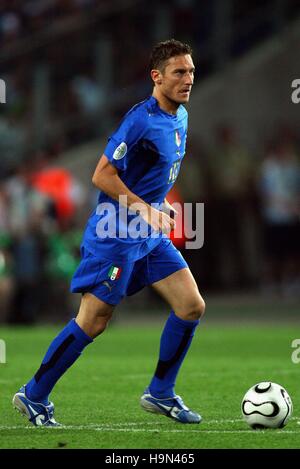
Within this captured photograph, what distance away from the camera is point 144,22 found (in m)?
19.8

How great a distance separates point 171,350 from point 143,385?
2111 millimetres

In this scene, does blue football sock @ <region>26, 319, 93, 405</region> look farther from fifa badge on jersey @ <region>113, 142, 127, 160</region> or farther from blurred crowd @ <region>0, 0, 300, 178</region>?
blurred crowd @ <region>0, 0, 300, 178</region>

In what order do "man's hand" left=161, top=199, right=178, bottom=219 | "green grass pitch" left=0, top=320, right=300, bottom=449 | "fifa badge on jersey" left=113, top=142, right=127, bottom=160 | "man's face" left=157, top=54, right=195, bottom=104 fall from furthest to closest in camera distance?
"man's hand" left=161, top=199, right=178, bottom=219, "man's face" left=157, top=54, right=195, bottom=104, "fifa badge on jersey" left=113, top=142, right=127, bottom=160, "green grass pitch" left=0, top=320, right=300, bottom=449

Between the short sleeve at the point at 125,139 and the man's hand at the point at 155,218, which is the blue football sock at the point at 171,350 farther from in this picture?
the short sleeve at the point at 125,139

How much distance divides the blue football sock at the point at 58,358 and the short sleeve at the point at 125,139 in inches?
40.1

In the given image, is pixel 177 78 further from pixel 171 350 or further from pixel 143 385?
pixel 143 385

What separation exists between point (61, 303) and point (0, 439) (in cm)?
982

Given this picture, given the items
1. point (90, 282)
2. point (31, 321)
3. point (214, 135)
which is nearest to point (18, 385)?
point (90, 282)

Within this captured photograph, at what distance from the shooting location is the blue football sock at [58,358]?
812cm

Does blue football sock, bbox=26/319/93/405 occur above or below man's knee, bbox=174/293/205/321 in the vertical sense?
below

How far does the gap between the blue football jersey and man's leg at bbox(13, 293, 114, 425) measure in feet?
1.07

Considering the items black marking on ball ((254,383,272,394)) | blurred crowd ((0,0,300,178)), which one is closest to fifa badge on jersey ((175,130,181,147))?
black marking on ball ((254,383,272,394))

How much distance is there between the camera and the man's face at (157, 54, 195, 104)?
27.2 feet

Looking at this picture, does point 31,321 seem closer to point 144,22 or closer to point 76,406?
point 144,22
